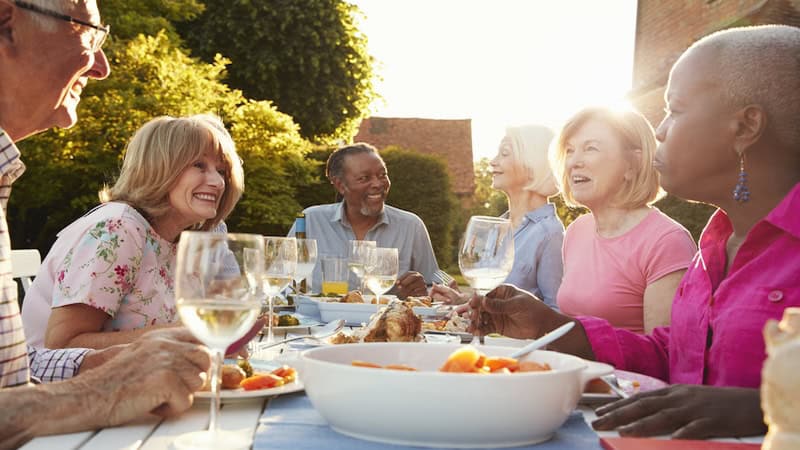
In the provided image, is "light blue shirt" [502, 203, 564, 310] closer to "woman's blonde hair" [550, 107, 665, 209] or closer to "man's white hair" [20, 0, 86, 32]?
"woman's blonde hair" [550, 107, 665, 209]

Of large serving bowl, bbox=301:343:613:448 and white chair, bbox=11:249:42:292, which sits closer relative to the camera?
large serving bowl, bbox=301:343:613:448

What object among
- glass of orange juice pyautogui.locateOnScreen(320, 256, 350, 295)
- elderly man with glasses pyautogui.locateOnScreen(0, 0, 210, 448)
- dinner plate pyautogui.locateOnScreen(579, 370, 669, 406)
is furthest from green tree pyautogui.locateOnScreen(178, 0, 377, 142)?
dinner plate pyautogui.locateOnScreen(579, 370, 669, 406)

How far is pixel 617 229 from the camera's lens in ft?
11.1

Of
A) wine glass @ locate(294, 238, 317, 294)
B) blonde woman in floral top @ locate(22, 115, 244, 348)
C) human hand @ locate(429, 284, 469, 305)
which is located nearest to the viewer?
Result: blonde woman in floral top @ locate(22, 115, 244, 348)

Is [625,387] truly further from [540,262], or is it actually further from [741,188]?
[540,262]

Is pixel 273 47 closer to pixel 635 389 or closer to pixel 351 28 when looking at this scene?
pixel 351 28

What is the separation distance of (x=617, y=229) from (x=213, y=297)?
8.22 feet

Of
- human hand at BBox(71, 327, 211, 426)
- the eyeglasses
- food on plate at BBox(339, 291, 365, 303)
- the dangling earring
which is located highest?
the eyeglasses

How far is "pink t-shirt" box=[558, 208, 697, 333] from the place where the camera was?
3.09 metres

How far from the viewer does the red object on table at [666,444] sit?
122 cm

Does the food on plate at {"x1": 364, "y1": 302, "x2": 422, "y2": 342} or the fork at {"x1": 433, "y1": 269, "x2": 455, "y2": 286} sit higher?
the food on plate at {"x1": 364, "y1": 302, "x2": 422, "y2": 342}

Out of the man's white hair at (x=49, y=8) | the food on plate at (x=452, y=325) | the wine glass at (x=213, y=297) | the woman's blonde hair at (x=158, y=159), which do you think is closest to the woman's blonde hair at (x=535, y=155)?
the food on plate at (x=452, y=325)

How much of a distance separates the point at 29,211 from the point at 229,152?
13315 millimetres


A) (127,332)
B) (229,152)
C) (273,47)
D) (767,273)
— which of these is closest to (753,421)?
(767,273)
